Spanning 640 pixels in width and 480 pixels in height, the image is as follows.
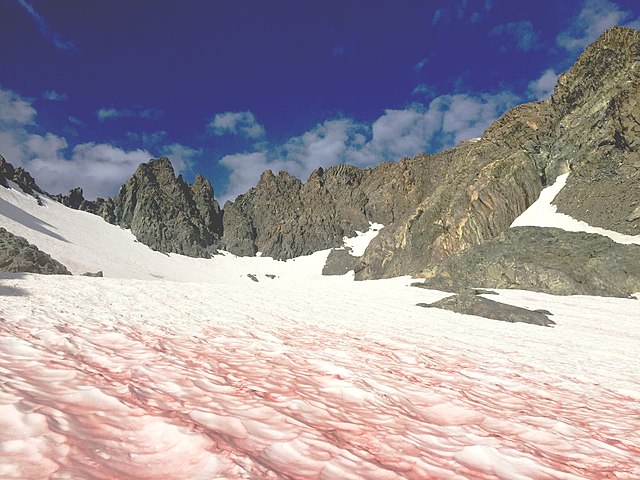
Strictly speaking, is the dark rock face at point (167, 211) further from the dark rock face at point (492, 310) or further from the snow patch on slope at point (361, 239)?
the dark rock face at point (492, 310)

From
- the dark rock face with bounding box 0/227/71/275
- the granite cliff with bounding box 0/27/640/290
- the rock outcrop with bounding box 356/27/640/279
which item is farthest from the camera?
the granite cliff with bounding box 0/27/640/290

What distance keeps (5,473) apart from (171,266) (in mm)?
92463

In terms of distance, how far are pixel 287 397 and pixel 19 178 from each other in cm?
12884

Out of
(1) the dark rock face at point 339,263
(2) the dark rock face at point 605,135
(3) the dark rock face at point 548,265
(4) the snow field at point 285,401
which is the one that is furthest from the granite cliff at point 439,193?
(4) the snow field at point 285,401

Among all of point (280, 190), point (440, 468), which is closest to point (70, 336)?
point (440, 468)

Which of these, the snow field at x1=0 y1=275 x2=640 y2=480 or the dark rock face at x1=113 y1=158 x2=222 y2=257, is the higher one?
the dark rock face at x1=113 y1=158 x2=222 y2=257

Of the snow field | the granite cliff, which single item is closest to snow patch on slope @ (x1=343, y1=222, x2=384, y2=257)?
the granite cliff

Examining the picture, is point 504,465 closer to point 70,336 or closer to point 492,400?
point 492,400

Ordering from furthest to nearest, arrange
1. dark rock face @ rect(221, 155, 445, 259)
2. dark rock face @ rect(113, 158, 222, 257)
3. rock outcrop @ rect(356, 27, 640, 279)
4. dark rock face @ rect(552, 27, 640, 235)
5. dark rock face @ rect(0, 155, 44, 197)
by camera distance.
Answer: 1. dark rock face @ rect(221, 155, 445, 259)
2. dark rock face @ rect(113, 158, 222, 257)
3. dark rock face @ rect(0, 155, 44, 197)
4. rock outcrop @ rect(356, 27, 640, 279)
5. dark rock face @ rect(552, 27, 640, 235)

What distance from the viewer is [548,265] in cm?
3116

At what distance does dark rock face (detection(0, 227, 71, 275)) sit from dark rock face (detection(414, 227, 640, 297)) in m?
28.1

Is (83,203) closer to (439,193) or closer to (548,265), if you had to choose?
(439,193)

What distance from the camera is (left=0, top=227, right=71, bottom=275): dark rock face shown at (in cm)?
2038

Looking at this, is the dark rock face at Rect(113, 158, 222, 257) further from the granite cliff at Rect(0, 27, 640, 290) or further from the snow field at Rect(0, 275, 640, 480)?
the snow field at Rect(0, 275, 640, 480)
